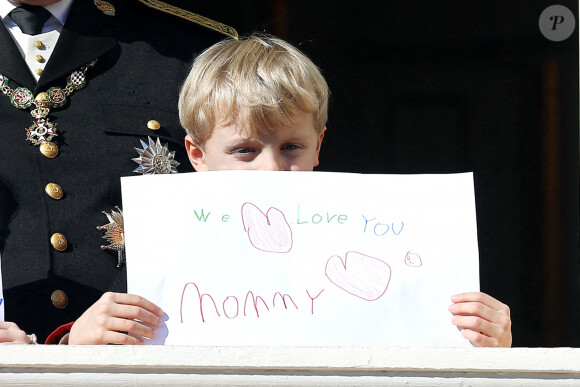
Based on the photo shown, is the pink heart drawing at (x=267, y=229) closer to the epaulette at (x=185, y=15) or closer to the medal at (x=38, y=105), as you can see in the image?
the medal at (x=38, y=105)

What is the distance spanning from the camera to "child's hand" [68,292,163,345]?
4.96ft

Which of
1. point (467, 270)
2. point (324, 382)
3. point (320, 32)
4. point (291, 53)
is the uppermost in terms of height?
point (320, 32)

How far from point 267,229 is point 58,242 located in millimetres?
438

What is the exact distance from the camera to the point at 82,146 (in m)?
1.94

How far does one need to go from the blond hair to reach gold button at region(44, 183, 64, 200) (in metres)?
0.23

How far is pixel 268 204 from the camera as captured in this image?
159 centimetres

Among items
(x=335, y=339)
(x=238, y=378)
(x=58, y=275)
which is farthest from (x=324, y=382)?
(x=58, y=275)

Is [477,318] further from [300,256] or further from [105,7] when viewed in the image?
[105,7]

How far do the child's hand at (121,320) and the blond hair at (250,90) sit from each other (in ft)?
1.32

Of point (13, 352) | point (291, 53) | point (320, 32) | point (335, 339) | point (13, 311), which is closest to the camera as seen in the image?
point (13, 352)

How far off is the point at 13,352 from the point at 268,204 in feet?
1.35

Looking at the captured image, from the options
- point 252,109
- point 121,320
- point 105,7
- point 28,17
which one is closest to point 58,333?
point 121,320

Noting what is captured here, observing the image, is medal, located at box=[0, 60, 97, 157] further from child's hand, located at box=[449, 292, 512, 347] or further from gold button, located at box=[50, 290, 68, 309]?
child's hand, located at box=[449, 292, 512, 347]

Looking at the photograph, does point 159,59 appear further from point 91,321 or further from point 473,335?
point 473,335
